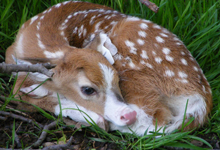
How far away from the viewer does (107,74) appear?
105 inches

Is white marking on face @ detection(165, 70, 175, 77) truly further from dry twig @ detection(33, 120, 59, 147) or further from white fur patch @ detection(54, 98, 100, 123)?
dry twig @ detection(33, 120, 59, 147)

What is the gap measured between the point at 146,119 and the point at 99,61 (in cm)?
67

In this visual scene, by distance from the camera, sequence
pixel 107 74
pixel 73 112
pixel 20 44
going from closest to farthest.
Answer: pixel 107 74, pixel 73 112, pixel 20 44

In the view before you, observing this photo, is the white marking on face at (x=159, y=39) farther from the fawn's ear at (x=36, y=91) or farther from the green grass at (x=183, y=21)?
the fawn's ear at (x=36, y=91)

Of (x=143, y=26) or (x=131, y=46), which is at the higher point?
(x=143, y=26)

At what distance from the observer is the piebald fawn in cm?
266

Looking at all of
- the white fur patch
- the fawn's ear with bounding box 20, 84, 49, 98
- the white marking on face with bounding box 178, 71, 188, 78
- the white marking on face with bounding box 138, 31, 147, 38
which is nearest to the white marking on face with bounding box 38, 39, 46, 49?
the fawn's ear with bounding box 20, 84, 49, 98

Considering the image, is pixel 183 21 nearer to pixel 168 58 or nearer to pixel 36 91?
pixel 168 58

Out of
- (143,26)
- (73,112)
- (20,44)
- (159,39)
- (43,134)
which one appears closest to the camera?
(43,134)

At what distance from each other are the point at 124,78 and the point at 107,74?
0.27m

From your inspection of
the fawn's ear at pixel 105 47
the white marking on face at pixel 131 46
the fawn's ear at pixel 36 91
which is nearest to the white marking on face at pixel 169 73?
the white marking on face at pixel 131 46

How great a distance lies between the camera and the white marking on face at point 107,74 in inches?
105

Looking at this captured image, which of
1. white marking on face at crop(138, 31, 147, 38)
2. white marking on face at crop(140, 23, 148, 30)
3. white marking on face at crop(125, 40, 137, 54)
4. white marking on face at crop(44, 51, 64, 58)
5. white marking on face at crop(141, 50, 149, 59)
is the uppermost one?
white marking on face at crop(140, 23, 148, 30)

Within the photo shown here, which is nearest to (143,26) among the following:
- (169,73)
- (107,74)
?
(169,73)
